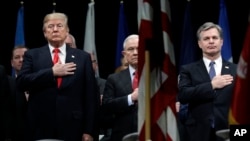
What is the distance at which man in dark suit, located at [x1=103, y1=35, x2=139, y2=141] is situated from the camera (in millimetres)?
7719

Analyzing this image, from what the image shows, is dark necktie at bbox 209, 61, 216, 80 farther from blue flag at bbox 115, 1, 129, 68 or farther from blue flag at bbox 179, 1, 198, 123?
blue flag at bbox 115, 1, 129, 68

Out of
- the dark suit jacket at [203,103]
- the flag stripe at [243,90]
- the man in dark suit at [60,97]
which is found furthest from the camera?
the man in dark suit at [60,97]

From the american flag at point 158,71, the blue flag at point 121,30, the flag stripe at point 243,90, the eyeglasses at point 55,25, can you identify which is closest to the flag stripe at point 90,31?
the blue flag at point 121,30

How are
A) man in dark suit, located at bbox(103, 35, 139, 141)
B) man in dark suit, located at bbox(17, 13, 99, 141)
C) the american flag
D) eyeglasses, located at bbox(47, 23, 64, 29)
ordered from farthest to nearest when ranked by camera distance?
eyeglasses, located at bbox(47, 23, 64, 29) < man in dark suit, located at bbox(103, 35, 139, 141) < man in dark suit, located at bbox(17, 13, 99, 141) < the american flag

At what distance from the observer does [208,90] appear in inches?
293

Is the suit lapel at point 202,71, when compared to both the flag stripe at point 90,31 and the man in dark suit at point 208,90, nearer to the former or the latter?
the man in dark suit at point 208,90

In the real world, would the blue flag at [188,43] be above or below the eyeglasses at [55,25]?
below

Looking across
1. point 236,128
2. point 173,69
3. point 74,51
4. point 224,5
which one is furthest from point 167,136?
point 224,5

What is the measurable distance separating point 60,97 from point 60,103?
0.06 metres

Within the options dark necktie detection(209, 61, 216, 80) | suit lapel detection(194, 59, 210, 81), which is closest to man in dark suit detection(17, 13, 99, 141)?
suit lapel detection(194, 59, 210, 81)

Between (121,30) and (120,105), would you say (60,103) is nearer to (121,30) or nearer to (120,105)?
(120,105)

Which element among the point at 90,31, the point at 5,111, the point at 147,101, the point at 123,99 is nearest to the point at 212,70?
the point at 123,99

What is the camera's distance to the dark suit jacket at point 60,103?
299 inches

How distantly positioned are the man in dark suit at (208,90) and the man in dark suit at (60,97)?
0.91 m
